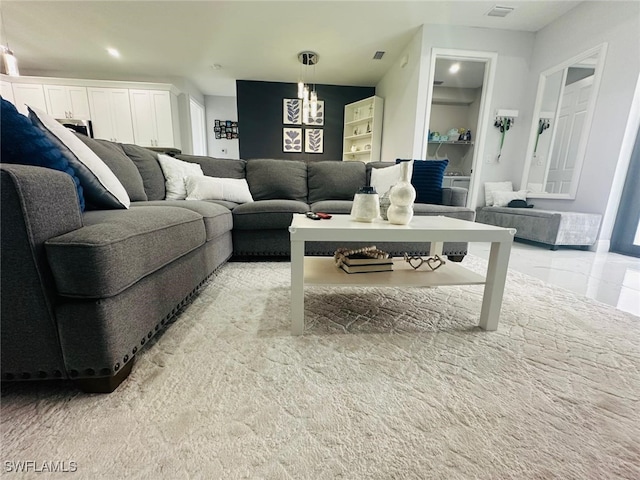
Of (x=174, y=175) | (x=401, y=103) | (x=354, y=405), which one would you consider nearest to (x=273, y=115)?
(x=401, y=103)

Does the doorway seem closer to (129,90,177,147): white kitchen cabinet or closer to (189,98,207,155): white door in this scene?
(129,90,177,147): white kitchen cabinet

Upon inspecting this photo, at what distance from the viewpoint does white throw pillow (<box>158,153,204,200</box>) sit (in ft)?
6.82

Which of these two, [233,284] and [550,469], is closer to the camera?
[550,469]

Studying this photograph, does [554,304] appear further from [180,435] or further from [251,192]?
[251,192]

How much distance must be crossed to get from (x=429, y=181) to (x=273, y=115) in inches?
162

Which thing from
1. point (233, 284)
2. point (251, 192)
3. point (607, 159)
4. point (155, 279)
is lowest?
point (233, 284)

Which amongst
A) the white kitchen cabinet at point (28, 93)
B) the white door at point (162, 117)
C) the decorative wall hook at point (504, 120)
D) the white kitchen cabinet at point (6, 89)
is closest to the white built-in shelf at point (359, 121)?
the decorative wall hook at point (504, 120)

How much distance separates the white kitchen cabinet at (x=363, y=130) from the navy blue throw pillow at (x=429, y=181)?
265 cm

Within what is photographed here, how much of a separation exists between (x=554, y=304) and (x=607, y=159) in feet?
8.33

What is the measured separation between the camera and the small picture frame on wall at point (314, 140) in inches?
214

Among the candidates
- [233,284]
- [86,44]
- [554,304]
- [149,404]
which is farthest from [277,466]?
[86,44]

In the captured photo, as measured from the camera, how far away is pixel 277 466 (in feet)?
1.77

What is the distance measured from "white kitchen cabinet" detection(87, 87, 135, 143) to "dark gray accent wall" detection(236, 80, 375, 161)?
77.3 inches

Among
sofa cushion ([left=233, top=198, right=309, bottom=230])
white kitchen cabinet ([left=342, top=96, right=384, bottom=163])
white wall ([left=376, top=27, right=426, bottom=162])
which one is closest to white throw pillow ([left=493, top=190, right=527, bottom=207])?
white wall ([left=376, top=27, right=426, bottom=162])
